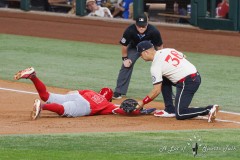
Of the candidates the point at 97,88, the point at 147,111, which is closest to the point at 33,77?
the point at 147,111

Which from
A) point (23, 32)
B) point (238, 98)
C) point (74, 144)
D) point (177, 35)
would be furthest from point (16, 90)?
point (23, 32)

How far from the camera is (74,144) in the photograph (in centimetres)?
984

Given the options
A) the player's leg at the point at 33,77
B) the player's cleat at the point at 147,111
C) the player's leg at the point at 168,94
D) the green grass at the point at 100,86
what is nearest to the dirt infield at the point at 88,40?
the player's cleat at the point at 147,111

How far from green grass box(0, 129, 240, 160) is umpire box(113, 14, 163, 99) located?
2.90 m

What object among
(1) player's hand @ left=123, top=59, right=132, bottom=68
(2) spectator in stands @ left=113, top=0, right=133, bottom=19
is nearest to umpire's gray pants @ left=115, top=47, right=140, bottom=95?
(1) player's hand @ left=123, top=59, right=132, bottom=68

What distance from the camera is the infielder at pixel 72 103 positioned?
11.8 m

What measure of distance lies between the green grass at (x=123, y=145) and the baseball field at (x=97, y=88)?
0.01 meters

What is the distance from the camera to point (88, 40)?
22172 millimetres

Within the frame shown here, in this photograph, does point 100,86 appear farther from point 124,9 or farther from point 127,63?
point 124,9

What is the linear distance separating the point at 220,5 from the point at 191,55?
6.29ft

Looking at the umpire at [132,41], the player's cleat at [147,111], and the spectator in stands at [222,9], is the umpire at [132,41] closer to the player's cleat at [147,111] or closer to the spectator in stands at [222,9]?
the player's cleat at [147,111]

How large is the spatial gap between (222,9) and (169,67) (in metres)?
9.24

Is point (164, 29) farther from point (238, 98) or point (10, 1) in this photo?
point (238, 98)

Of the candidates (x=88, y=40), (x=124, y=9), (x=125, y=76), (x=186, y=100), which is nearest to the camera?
(x=186, y=100)
